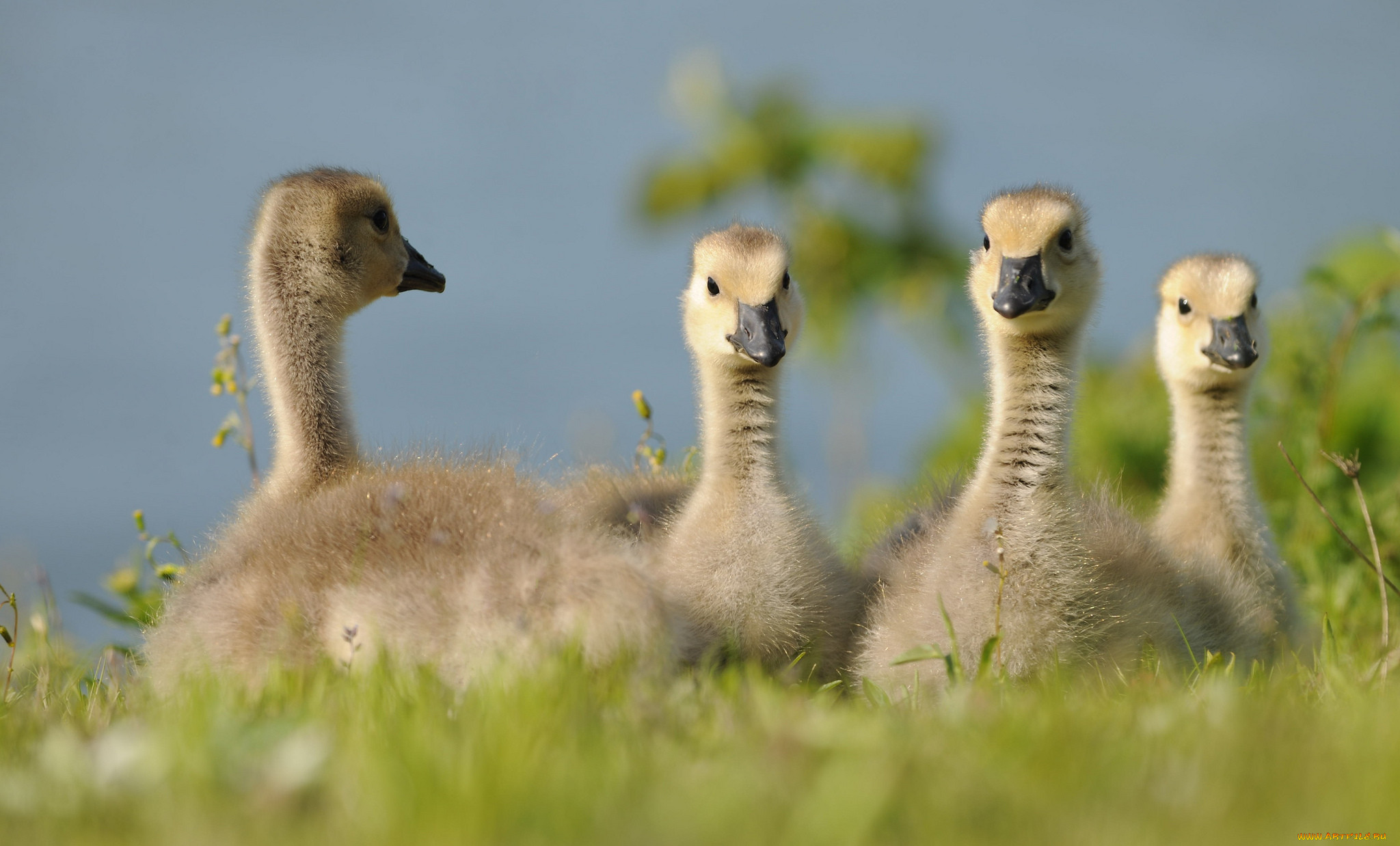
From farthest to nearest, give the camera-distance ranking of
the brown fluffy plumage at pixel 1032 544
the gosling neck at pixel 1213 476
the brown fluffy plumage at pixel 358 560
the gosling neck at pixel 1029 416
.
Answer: the gosling neck at pixel 1213 476 < the gosling neck at pixel 1029 416 < the brown fluffy plumage at pixel 1032 544 < the brown fluffy plumage at pixel 358 560

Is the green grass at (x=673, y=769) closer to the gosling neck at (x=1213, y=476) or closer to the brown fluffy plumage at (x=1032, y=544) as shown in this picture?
the brown fluffy plumage at (x=1032, y=544)

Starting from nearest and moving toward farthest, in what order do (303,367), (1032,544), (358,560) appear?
(358,560)
(1032,544)
(303,367)

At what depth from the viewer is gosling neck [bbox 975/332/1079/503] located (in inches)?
168

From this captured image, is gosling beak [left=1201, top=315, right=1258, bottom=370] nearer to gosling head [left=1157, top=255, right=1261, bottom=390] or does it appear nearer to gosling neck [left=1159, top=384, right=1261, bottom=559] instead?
gosling head [left=1157, top=255, right=1261, bottom=390]

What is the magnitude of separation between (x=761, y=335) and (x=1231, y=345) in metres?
2.32

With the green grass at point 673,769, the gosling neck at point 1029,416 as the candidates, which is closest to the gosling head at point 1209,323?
the gosling neck at point 1029,416

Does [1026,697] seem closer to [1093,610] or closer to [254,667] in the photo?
[1093,610]

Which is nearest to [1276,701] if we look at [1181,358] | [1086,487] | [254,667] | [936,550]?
[936,550]

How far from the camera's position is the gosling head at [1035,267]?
428 cm

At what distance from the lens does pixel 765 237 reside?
184 inches

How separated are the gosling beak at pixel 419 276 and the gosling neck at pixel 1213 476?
3423 millimetres

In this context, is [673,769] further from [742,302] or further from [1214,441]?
[1214,441]

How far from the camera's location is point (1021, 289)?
424cm

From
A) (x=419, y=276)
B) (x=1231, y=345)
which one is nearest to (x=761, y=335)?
(x=419, y=276)
